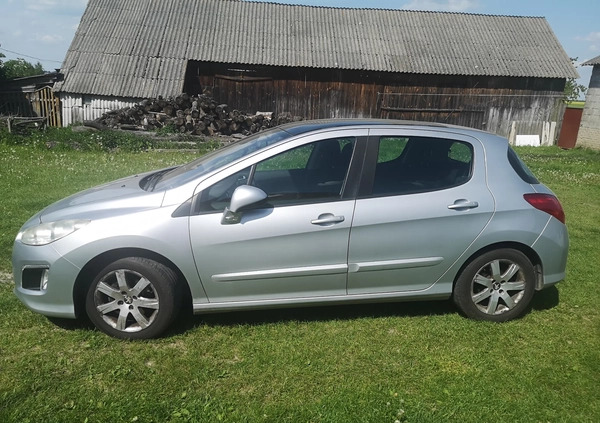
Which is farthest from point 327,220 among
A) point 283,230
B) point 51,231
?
point 51,231

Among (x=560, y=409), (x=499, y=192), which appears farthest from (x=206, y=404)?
(x=499, y=192)

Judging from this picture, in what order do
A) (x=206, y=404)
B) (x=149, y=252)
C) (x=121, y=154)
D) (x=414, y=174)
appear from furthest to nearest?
1. (x=121, y=154)
2. (x=414, y=174)
3. (x=149, y=252)
4. (x=206, y=404)

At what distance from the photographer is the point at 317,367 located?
366cm

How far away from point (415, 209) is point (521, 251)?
3.56 ft

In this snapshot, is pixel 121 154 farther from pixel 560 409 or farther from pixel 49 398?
pixel 560 409

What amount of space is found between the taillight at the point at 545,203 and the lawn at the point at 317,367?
99 centimetres

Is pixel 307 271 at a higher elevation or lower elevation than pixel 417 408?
higher

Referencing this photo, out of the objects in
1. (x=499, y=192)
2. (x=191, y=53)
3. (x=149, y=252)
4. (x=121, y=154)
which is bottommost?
(x=121, y=154)

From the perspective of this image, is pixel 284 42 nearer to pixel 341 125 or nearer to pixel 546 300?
pixel 341 125

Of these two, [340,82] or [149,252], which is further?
[340,82]

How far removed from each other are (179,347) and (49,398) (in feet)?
3.11

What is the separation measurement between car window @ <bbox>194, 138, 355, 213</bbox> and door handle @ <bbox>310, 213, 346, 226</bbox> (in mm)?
143

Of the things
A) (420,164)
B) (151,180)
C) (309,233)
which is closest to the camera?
(309,233)

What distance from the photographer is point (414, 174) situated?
422 centimetres
